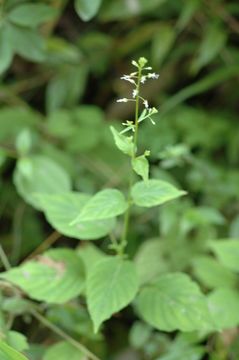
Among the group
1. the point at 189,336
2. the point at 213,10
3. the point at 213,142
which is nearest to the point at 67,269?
the point at 189,336

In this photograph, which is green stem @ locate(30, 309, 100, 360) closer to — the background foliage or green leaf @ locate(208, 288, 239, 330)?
the background foliage

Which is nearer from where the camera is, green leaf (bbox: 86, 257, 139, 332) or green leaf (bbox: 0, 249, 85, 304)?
green leaf (bbox: 86, 257, 139, 332)

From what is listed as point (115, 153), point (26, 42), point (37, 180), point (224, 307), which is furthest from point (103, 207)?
point (115, 153)

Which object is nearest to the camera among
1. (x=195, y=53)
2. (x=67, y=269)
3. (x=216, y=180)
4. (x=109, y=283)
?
(x=109, y=283)

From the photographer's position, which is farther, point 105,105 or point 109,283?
point 105,105

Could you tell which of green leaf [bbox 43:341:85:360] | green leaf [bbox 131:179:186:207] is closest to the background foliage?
green leaf [bbox 43:341:85:360]

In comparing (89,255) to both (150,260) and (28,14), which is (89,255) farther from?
(28,14)

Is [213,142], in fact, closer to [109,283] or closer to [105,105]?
[105,105]
